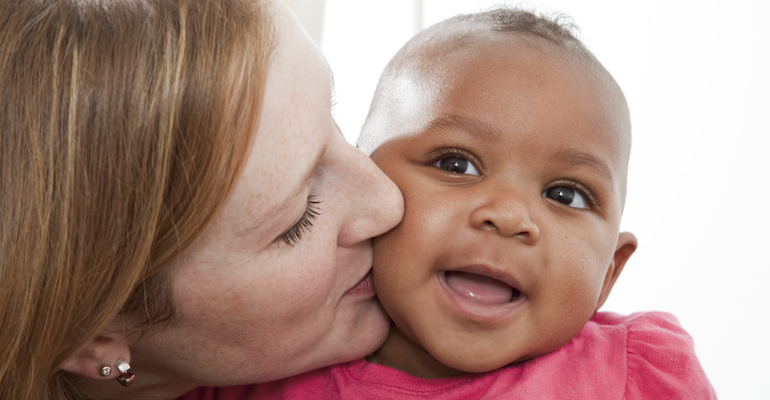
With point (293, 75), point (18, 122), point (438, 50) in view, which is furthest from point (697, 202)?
point (18, 122)

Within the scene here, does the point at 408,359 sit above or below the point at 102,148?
below

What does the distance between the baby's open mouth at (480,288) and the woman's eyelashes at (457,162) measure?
7.8 inches

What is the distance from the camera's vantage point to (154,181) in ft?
3.18

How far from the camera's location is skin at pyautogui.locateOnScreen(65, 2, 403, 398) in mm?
1044

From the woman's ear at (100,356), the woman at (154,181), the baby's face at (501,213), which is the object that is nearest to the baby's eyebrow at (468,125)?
the baby's face at (501,213)

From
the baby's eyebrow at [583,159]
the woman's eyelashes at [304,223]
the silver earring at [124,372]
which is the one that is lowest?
the silver earring at [124,372]

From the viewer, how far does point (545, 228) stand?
4.10ft

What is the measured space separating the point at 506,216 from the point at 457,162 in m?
0.19

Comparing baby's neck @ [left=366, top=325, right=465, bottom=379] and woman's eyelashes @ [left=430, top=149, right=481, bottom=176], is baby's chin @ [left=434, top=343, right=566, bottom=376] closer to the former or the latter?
baby's neck @ [left=366, top=325, right=465, bottom=379]

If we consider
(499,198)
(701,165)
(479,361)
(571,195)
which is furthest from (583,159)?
(701,165)

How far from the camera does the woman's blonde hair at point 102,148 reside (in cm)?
94

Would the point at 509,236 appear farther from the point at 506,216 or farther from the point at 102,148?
the point at 102,148

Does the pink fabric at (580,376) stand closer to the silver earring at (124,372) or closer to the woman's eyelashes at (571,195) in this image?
the woman's eyelashes at (571,195)

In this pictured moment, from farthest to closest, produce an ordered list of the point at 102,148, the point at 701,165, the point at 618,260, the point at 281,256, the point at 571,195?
the point at 701,165 < the point at 618,260 < the point at 571,195 < the point at 281,256 < the point at 102,148
